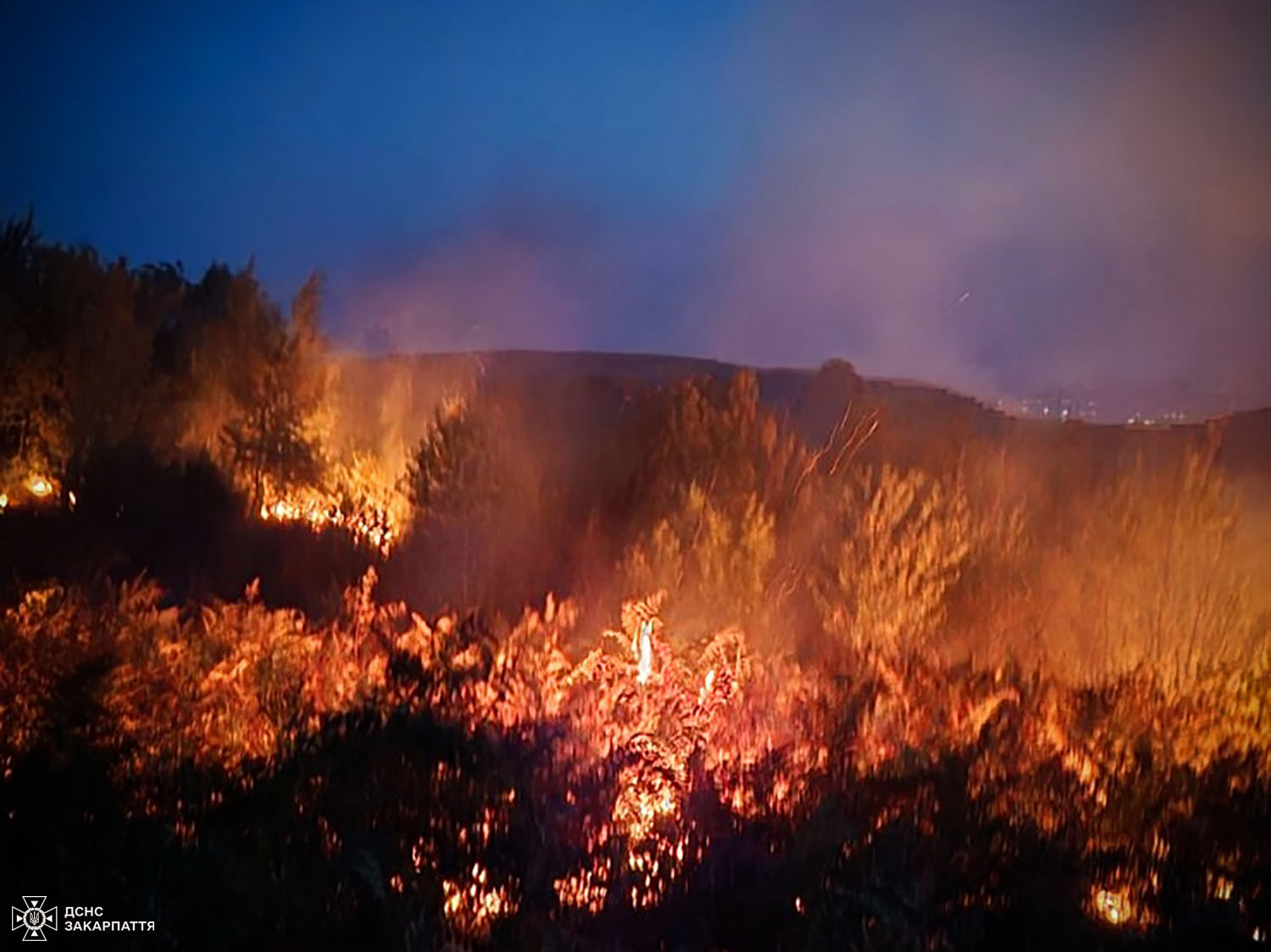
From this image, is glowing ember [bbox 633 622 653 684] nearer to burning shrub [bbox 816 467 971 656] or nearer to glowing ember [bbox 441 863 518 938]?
glowing ember [bbox 441 863 518 938]

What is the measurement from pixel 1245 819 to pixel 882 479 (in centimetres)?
362

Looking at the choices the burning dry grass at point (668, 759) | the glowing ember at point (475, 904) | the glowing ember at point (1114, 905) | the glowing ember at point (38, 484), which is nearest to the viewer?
the glowing ember at point (475, 904)

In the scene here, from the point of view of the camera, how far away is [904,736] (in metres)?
5.18

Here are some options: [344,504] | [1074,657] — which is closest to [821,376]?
[344,504]

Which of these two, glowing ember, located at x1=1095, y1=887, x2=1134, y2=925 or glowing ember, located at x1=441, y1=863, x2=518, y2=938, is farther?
glowing ember, located at x1=1095, y1=887, x2=1134, y2=925

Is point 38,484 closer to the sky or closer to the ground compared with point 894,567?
closer to the sky

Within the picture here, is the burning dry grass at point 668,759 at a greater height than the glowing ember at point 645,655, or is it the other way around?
the glowing ember at point 645,655

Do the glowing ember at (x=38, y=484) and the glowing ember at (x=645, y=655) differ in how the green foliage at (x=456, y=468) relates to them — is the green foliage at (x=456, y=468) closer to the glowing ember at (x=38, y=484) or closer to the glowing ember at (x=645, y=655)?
the glowing ember at (x=38, y=484)

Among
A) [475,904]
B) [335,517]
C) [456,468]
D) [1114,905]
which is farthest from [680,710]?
[335,517]

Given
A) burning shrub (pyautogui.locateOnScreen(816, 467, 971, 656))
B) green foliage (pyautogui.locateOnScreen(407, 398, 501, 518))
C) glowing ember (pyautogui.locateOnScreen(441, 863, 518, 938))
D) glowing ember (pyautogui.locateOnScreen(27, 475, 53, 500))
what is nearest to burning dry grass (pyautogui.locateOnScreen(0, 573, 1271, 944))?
glowing ember (pyautogui.locateOnScreen(441, 863, 518, 938))

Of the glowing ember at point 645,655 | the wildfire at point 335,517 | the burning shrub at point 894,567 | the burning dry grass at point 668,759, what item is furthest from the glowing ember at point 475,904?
the wildfire at point 335,517

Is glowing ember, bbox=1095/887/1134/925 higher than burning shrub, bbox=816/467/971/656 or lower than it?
lower

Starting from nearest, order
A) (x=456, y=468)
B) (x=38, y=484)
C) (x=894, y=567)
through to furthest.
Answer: (x=894, y=567), (x=456, y=468), (x=38, y=484)

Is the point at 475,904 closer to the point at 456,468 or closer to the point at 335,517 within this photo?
the point at 456,468
